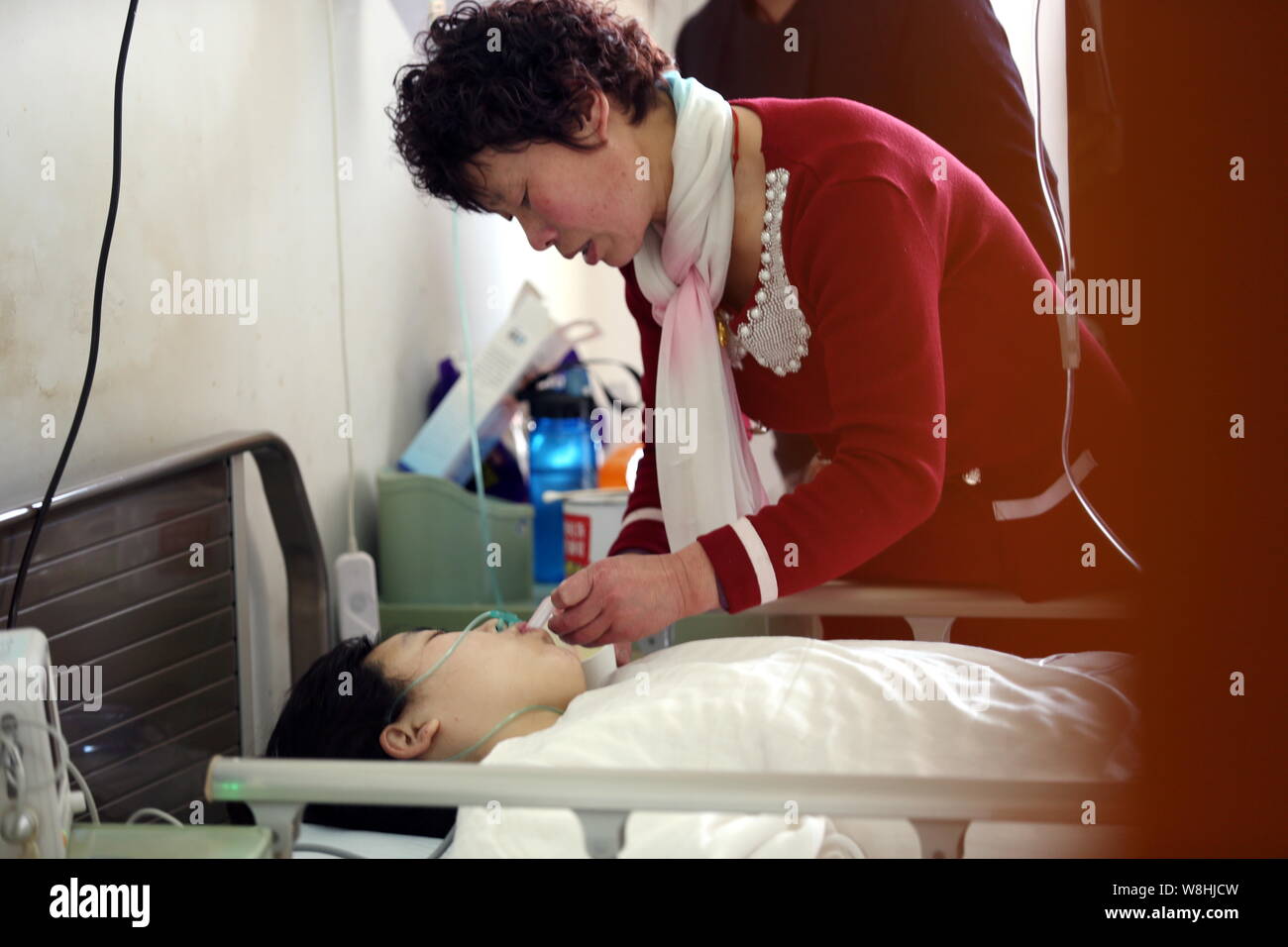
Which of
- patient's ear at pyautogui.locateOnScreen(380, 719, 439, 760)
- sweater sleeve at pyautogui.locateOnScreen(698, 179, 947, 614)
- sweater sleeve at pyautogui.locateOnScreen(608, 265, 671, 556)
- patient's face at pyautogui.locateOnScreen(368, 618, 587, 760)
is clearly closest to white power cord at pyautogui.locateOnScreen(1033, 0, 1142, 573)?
sweater sleeve at pyautogui.locateOnScreen(698, 179, 947, 614)

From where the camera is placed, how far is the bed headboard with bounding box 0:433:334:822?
1174 millimetres

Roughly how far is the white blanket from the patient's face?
0.10m

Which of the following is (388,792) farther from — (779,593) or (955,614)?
(955,614)

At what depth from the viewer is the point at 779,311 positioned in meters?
1.26

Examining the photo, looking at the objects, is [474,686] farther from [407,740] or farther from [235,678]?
[235,678]

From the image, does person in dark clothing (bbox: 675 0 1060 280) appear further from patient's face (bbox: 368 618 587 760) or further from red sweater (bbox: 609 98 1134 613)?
patient's face (bbox: 368 618 587 760)

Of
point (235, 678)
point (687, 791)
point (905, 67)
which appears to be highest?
point (905, 67)

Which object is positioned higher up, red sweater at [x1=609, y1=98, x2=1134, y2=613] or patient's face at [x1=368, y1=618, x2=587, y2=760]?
red sweater at [x1=609, y1=98, x2=1134, y2=613]

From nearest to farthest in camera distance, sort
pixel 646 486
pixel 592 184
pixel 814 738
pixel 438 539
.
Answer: pixel 814 738 → pixel 592 184 → pixel 646 486 → pixel 438 539

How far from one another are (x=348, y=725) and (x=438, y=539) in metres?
0.84

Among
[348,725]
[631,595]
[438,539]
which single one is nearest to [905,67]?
[631,595]

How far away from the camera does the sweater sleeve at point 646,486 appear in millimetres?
1412
